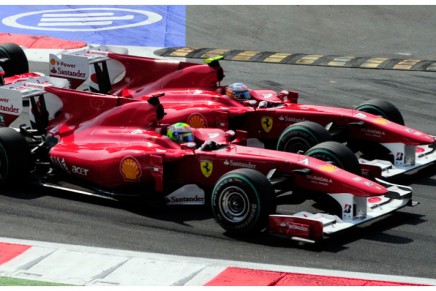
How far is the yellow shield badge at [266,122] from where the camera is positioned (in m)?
17.1

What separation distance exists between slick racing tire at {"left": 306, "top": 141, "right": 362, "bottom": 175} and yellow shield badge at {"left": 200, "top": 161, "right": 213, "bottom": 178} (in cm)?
159

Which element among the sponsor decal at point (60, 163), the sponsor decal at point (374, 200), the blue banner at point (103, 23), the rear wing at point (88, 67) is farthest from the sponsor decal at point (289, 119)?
the blue banner at point (103, 23)

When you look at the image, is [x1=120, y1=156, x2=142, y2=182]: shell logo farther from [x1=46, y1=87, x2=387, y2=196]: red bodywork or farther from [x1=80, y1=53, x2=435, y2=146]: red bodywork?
[x1=80, y1=53, x2=435, y2=146]: red bodywork

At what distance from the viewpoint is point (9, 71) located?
21.8 meters

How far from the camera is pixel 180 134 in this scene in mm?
14891

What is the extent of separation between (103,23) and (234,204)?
1527 cm

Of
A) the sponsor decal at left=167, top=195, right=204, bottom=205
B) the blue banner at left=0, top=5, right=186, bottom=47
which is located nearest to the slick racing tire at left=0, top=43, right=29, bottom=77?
the blue banner at left=0, top=5, right=186, bottom=47

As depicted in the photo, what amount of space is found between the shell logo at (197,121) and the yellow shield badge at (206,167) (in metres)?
2.93

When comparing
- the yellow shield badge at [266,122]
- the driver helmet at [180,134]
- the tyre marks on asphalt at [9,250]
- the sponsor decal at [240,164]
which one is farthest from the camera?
the yellow shield badge at [266,122]

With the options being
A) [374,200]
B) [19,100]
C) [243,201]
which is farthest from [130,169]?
[374,200]

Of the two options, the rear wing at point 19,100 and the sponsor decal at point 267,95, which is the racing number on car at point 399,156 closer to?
the sponsor decal at point 267,95

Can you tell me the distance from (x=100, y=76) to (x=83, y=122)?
388 cm

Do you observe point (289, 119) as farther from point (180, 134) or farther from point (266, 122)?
point (180, 134)

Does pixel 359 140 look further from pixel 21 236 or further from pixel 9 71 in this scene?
pixel 9 71
